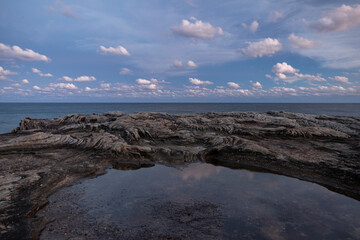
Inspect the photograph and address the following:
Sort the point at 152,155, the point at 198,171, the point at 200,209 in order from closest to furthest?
the point at 200,209
the point at 198,171
the point at 152,155

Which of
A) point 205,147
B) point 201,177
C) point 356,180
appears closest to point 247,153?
point 205,147

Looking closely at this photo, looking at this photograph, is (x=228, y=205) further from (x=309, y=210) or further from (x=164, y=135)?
(x=164, y=135)

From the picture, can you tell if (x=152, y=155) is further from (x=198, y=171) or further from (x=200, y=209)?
(x=200, y=209)

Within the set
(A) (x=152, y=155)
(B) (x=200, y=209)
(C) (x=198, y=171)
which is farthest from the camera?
(A) (x=152, y=155)

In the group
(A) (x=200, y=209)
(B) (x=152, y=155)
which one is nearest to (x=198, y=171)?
(B) (x=152, y=155)

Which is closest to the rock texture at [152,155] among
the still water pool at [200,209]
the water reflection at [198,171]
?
the still water pool at [200,209]

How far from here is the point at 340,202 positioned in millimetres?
10555

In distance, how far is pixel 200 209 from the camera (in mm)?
9734

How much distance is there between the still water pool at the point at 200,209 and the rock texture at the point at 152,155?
114 centimetres

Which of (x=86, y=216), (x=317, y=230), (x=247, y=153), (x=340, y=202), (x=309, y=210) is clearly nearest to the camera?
(x=317, y=230)

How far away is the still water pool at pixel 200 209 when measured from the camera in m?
8.12

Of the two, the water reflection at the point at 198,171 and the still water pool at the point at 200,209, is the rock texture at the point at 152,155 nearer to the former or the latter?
the still water pool at the point at 200,209

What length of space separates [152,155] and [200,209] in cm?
903

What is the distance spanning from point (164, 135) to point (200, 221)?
14.4 meters
